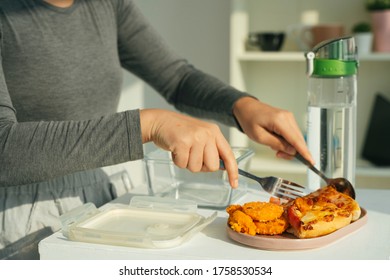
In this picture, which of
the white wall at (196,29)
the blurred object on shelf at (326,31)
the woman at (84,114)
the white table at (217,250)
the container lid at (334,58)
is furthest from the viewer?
the white wall at (196,29)

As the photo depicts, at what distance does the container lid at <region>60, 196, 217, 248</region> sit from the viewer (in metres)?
0.83

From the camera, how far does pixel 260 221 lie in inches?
33.2

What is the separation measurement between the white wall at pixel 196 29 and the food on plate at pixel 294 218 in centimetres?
158

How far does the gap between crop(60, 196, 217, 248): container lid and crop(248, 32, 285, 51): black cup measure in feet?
4.51

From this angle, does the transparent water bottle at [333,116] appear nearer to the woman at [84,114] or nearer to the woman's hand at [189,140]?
the woman at [84,114]

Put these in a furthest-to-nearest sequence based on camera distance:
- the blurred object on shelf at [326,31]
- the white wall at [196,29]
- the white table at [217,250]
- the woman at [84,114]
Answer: the white wall at [196,29] → the blurred object on shelf at [326,31] → the woman at [84,114] → the white table at [217,250]

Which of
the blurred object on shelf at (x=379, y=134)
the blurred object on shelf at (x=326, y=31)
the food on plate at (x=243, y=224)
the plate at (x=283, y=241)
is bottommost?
the blurred object on shelf at (x=379, y=134)

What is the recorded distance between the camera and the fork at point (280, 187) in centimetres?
100

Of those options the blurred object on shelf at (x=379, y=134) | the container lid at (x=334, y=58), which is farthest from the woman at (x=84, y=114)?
the blurred object on shelf at (x=379, y=134)

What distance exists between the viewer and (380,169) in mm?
2154

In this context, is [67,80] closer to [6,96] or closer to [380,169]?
[6,96]

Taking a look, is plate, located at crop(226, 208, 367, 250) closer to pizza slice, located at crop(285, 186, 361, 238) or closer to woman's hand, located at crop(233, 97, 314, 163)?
pizza slice, located at crop(285, 186, 361, 238)

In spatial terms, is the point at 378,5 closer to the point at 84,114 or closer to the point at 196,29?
the point at 196,29

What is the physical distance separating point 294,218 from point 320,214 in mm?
41
